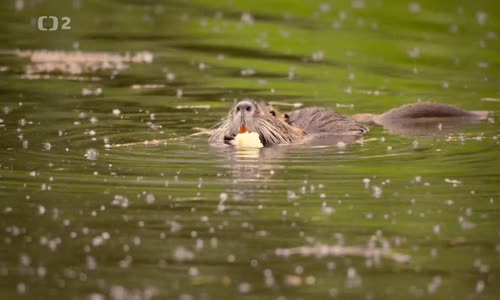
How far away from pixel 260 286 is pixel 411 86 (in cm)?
915

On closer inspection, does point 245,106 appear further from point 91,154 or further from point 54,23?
point 54,23

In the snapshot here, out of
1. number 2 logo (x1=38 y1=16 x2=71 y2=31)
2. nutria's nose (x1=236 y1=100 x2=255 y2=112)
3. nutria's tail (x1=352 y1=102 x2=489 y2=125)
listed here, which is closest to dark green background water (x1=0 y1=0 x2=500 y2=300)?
number 2 logo (x1=38 y1=16 x2=71 y2=31)

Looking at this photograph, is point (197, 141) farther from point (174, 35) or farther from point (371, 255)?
point (174, 35)

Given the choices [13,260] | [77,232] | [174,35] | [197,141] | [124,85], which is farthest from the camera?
[174,35]

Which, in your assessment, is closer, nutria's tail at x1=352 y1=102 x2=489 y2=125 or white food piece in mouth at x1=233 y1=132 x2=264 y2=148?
white food piece in mouth at x1=233 y1=132 x2=264 y2=148

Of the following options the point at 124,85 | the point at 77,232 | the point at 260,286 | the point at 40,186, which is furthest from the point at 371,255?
the point at 124,85

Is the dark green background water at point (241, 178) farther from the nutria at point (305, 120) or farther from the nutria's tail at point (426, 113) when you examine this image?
the nutria's tail at point (426, 113)

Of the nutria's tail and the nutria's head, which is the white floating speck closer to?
the nutria's head

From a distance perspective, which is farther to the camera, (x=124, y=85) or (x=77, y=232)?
(x=124, y=85)

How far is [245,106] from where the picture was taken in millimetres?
11242

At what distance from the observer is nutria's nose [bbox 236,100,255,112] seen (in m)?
11.2

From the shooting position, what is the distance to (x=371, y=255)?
7520mm

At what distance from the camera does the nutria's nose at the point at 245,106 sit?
11.2m

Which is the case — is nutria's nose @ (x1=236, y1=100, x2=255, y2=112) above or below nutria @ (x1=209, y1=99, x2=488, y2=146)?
above
